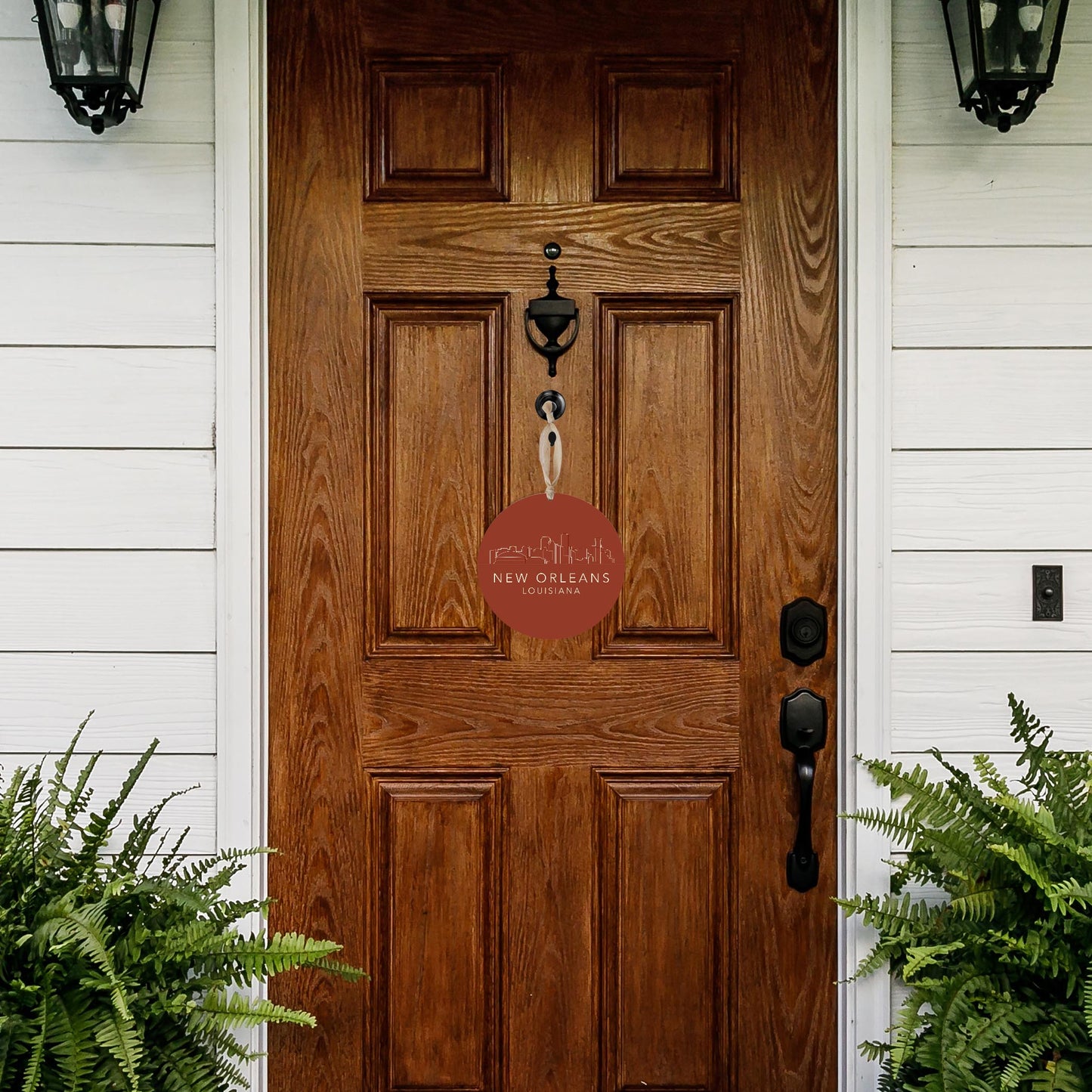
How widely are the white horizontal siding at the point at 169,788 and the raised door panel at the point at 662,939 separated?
2.09 feet

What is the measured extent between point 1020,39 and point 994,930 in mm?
1239

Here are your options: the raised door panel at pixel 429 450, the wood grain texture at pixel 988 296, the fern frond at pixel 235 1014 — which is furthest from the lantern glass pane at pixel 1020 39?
the fern frond at pixel 235 1014

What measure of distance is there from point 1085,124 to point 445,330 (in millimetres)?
1075

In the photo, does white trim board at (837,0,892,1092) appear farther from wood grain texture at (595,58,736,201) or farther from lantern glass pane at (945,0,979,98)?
wood grain texture at (595,58,736,201)

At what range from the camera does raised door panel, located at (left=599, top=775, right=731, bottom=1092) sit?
1.60 metres

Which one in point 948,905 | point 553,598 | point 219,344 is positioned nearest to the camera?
point 948,905

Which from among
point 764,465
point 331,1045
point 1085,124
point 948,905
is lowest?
point 331,1045

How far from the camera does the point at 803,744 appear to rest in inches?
62.6

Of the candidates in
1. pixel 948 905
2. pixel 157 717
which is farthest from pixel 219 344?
pixel 948 905

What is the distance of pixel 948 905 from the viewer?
54.1 inches

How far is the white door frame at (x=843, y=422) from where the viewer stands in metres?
1.50

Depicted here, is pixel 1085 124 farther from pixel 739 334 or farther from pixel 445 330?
pixel 445 330

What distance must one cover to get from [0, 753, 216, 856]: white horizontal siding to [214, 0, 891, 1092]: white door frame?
26 mm

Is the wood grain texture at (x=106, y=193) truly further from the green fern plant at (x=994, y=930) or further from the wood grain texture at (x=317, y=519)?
the green fern plant at (x=994, y=930)
